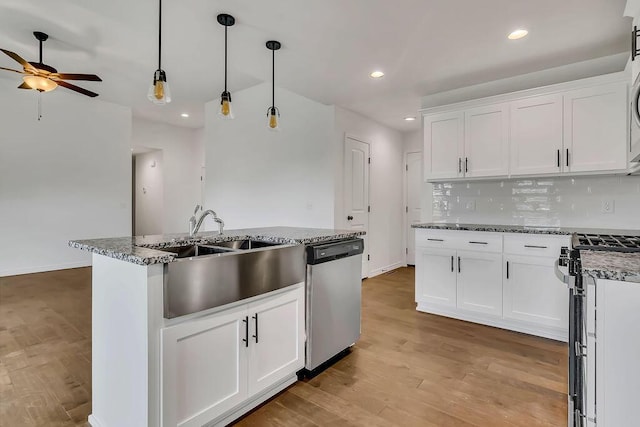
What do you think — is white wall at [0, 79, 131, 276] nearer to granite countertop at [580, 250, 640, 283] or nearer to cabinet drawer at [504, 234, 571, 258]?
cabinet drawer at [504, 234, 571, 258]

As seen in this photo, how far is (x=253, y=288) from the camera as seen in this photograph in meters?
1.79

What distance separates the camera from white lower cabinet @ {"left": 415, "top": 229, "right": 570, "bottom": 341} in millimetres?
2867

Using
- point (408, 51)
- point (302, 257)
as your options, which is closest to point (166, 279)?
point (302, 257)

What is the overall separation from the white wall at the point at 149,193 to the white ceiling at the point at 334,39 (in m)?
3.60

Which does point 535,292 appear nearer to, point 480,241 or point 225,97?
point 480,241

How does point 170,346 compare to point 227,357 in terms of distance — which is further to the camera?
point 227,357

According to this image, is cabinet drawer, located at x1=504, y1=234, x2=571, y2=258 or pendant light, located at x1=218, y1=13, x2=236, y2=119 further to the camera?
cabinet drawer, located at x1=504, y1=234, x2=571, y2=258

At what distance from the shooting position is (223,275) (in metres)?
1.63

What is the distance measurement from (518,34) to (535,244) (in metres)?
1.81

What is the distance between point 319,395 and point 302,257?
0.85 metres

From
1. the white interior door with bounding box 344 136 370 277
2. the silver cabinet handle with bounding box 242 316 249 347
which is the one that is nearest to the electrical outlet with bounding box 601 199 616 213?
the white interior door with bounding box 344 136 370 277

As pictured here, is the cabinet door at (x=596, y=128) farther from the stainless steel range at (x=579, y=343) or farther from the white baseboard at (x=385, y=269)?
the white baseboard at (x=385, y=269)

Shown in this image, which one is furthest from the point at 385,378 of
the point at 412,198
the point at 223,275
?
the point at 412,198

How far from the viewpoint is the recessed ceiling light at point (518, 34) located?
2689 mm
